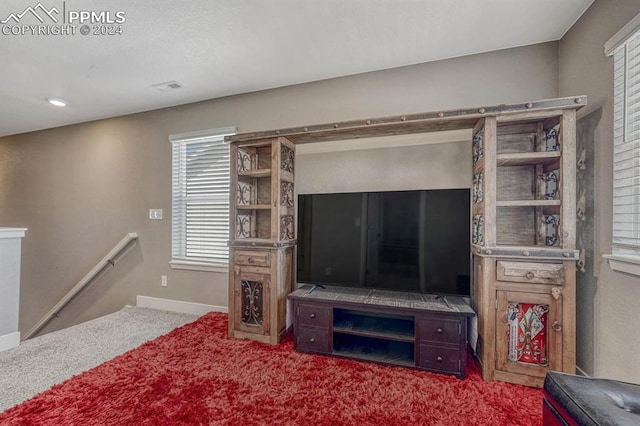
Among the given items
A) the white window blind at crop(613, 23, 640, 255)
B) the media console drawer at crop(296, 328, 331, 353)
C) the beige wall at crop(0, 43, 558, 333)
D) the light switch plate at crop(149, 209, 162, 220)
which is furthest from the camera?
the light switch plate at crop(149, 209, 162, 220)

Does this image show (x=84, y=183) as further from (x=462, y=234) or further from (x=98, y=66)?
(x=462, y=234)

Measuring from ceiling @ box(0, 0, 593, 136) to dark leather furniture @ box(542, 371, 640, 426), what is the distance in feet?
6.98

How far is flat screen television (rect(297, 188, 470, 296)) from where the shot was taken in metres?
2.10

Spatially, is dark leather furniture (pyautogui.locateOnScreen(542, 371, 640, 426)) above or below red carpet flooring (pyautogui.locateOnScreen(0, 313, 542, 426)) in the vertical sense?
above

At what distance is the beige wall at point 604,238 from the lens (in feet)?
4.94

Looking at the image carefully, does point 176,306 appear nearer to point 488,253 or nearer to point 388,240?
point 388,240

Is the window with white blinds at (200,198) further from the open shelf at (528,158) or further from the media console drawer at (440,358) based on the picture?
the open shelf at (528,158)

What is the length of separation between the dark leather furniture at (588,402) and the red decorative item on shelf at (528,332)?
76 cm

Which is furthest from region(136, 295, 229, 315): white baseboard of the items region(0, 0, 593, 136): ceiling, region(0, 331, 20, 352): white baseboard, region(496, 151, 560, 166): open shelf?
region(496, 151, 560, 166): open shelf

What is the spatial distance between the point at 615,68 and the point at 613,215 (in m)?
0.86

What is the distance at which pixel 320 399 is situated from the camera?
1.67 meters

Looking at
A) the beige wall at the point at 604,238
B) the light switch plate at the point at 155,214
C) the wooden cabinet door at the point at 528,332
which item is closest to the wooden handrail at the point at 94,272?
the light switch plate at the point at 155,214

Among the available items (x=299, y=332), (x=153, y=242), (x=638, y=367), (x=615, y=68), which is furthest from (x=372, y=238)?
(x=153, y=242)

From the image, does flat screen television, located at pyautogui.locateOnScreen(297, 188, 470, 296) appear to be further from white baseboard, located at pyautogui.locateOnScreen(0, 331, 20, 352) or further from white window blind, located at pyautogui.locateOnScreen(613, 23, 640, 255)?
white baseboard, located at pyautogui.locateOnScreen(0, 331, 20, 352)
